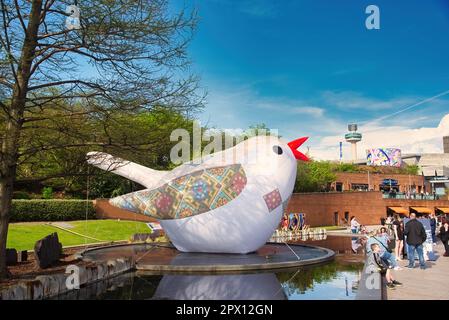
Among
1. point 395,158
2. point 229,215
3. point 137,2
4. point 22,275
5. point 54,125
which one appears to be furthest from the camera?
point 395,158

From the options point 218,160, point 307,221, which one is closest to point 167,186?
point 218,160

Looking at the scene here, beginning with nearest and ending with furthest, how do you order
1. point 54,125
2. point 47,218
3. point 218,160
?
point 54,125
point 218,160
point 47,218

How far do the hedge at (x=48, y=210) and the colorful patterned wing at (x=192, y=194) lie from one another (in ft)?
64.4

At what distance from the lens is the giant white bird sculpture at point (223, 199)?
1352cm

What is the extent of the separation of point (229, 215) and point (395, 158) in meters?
80.9

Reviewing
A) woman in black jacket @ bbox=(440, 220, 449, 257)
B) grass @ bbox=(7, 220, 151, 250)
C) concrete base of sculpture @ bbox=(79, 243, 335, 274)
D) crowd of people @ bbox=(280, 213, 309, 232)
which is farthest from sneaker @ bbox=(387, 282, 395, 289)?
crowd of people @ bbox=(280, 213, 309, 232)

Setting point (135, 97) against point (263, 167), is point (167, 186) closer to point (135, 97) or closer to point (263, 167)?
point (263, 167)

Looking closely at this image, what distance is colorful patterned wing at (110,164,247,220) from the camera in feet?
44.4

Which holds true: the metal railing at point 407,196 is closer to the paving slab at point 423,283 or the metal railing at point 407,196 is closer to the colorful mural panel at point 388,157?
the colorful mural panel at point 388,157

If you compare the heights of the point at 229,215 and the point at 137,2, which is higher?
the point at 137,2

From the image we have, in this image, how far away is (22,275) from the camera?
11594mm

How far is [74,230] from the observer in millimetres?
27844

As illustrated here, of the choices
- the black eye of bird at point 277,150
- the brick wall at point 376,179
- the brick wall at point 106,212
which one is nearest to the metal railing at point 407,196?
the brick wall at point 376,179

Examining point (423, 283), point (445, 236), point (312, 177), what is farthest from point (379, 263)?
point (312, 177)
